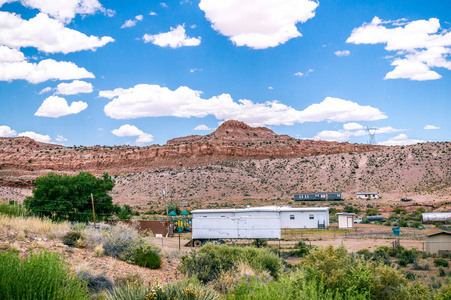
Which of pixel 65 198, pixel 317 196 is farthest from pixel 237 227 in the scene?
pixel 317 196

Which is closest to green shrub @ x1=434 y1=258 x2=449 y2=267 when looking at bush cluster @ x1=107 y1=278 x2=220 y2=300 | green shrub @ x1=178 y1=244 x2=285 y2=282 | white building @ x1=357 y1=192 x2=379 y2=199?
green shrub @ x1=178 y1=244 x2=285 y2=282

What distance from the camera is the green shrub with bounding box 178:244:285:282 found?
568 inches

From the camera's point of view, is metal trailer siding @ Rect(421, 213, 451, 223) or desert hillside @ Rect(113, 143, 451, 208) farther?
desert hillside @ Rect(113, 143, 451, 208)

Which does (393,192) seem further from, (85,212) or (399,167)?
(85,212)

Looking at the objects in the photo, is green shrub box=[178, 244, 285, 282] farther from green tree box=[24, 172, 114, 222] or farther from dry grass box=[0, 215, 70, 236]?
green tree box=[24, 172, 114, 222]

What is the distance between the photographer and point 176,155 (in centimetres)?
11794

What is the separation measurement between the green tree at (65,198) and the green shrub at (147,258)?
15189 millimetres

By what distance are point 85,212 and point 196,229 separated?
969cm

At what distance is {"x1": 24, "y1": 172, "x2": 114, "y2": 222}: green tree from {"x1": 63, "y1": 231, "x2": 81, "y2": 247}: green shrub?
1384cm

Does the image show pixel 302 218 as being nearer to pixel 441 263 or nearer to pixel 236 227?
pixel 236 227

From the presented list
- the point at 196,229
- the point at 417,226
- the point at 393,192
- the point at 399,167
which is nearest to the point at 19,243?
the point at 196,229

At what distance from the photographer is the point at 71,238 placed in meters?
16.0

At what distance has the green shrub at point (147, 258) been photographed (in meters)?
15.9

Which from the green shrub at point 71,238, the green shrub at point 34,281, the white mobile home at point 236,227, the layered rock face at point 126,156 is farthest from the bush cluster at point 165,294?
the layered rock face at point 126,156
